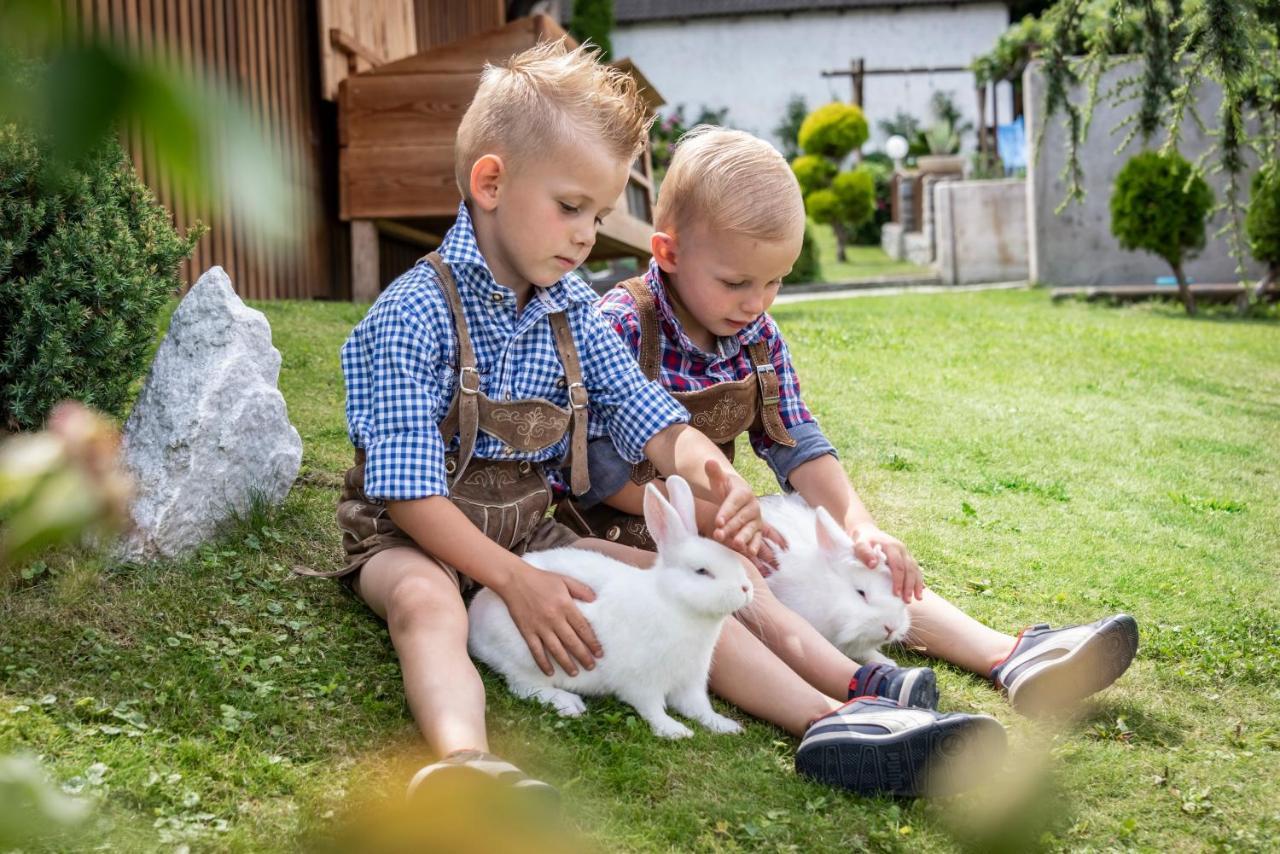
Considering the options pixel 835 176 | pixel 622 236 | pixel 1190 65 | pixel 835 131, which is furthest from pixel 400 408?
pixel 835 131

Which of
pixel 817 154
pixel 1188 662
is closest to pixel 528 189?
pixel 1188 662

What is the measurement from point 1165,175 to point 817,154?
13101mm

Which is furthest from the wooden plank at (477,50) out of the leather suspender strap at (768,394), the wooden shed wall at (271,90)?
the leather suspender strap at (768,394)

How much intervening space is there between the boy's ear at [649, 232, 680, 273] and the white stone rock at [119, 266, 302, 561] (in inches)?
45.4

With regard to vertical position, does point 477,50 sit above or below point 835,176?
below

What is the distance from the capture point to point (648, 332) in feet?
11.3

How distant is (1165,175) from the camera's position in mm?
13602

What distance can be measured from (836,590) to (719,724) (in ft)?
1.90

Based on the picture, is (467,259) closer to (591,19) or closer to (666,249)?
(666,249)

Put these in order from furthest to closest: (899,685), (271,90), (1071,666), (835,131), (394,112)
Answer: (835,131) → (394,112) → (271,90) → (1071,666) → (899,685)

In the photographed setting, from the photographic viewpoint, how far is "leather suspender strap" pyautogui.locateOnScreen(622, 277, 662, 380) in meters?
3.43

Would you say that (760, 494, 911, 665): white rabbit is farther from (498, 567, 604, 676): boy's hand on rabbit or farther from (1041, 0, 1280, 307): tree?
(1041, 0, 1280, 307): tree

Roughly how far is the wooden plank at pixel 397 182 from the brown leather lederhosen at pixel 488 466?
5188mm

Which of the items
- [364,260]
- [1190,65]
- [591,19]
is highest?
[591,19]
